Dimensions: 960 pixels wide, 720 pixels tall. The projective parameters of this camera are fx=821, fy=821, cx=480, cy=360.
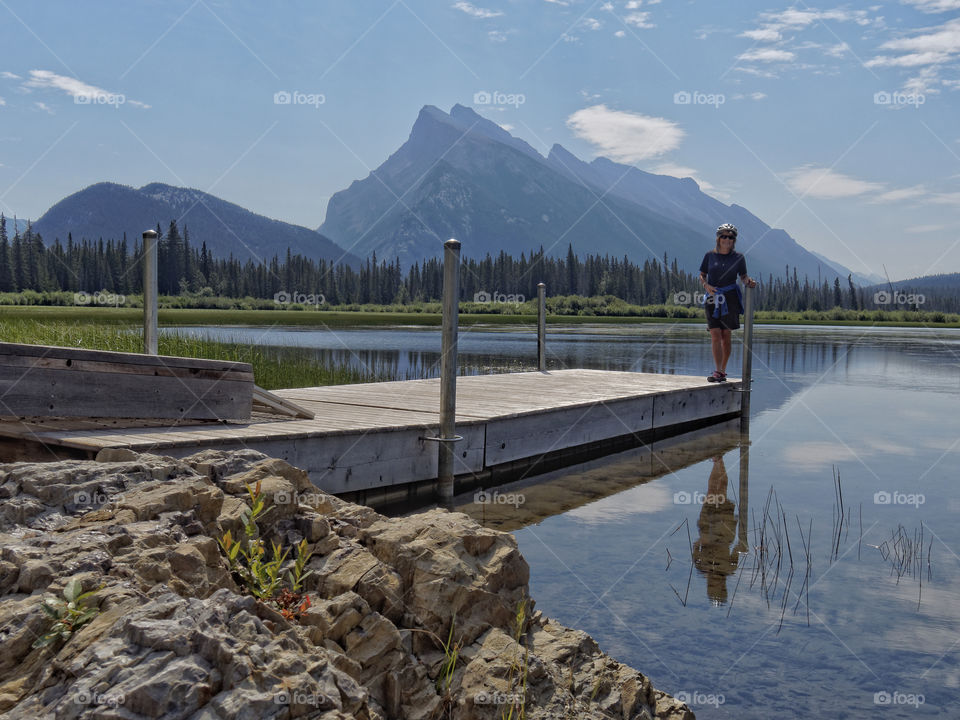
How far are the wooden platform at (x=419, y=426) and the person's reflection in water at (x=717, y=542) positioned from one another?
1.95m

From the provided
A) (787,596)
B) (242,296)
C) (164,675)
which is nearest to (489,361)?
(787,596)

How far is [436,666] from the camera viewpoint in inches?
133

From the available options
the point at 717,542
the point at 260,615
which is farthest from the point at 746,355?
the point at 260,615

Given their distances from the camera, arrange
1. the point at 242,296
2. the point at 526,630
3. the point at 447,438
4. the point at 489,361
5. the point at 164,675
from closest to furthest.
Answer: the point at 164,675 < the point at 526,630 < the point at 447,438 < the point at 489,361 < the point at 242,296

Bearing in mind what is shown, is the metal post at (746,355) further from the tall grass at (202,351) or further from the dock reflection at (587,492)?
the tall grass at (202,351)

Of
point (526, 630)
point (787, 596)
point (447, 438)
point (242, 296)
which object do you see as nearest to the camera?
point (526, 630)

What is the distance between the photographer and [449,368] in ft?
25.9

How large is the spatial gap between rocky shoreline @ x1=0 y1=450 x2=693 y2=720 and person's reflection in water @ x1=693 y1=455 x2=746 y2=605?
2.39 m

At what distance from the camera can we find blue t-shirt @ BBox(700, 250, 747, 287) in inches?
509

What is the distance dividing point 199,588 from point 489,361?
21243mm

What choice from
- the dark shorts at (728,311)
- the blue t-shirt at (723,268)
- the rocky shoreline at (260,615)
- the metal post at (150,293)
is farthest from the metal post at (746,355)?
the rocky shoreline at (260,615)

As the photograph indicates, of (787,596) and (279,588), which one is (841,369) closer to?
(787,596)

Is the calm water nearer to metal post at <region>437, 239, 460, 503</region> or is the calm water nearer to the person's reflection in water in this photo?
the person's reflection in water

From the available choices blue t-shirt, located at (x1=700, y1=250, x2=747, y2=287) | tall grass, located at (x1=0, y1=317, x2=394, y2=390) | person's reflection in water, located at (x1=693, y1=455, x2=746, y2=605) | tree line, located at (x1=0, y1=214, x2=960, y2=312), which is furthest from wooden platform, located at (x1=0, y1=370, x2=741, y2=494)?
tree line, located at (x1=0, y1=214, x2=960, y2=312)
